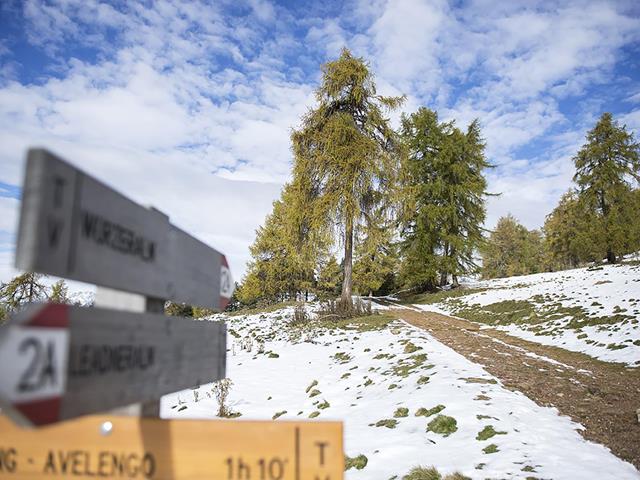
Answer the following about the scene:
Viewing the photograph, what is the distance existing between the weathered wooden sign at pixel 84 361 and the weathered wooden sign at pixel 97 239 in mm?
136

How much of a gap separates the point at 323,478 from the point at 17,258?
1.30 metres

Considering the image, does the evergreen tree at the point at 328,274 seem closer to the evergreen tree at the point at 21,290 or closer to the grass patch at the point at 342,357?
the evergreen tree at the point at 21,290

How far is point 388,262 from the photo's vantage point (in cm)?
3050

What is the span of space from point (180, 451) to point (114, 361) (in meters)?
0.53

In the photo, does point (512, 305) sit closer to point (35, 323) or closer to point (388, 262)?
point (388, 262)

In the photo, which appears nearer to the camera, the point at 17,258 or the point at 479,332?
the point at 17,258

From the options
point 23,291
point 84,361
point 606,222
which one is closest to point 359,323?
point 84,361

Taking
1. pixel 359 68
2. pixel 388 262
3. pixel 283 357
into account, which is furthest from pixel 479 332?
pixel 388 262

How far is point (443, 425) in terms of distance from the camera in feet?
15.8

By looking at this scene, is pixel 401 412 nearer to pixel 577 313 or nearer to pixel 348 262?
pixel 577 313

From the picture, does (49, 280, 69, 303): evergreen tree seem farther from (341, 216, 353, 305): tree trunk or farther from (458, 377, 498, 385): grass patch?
(458, 377, 498, 385): grass patch

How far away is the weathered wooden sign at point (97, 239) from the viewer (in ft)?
3.61

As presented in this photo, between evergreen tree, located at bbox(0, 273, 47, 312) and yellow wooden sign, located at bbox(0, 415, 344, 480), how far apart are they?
62.2ft

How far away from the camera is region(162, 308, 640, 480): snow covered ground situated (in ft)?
12.7
